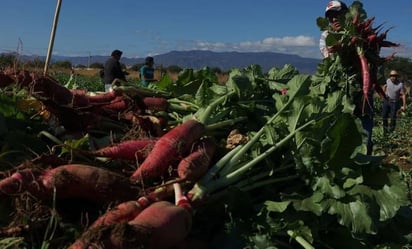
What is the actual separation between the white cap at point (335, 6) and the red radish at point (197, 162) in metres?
2.59

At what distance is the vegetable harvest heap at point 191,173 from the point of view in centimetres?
227

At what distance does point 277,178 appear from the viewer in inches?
108

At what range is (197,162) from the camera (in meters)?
2.57

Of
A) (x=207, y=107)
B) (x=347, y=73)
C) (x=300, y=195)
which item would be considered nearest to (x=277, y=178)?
(x=300, y=195)

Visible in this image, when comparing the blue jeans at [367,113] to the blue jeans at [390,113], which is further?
the blue jeans at [390,113]

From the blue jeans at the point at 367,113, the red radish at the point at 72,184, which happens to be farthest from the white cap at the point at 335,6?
the red radish at the point at 72,184

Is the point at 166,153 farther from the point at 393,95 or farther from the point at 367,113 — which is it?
the point at 393,95

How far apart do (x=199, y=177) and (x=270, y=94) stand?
4.21 feet

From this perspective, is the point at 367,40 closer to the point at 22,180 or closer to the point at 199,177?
the point at 199,177

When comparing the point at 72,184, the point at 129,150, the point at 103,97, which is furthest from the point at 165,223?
the point at 103,97

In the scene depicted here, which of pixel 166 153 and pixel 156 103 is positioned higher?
pixel 156 103

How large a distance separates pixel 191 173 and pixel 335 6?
2.94 meters

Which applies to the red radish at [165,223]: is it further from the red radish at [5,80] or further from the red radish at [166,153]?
the red radish at [5,80]

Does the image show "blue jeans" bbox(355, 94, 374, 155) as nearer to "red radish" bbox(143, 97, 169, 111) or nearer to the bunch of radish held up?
the bunch of radish held up
